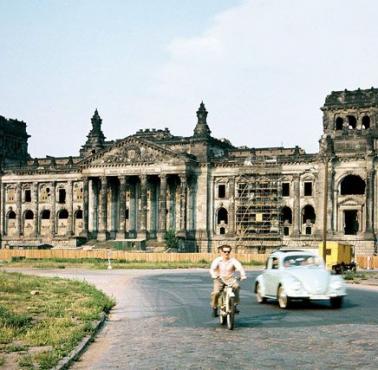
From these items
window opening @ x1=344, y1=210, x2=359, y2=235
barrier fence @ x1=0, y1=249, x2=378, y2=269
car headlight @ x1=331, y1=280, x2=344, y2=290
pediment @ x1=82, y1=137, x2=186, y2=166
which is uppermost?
pediment @ x1=82, y1=137, x2=186, y2=166

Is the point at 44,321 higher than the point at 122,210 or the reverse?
the reverse

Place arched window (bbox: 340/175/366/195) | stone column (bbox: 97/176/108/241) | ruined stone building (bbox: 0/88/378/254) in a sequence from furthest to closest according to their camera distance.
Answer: stone column (bbox: 97/176/108/241), arched window (bbox: 340/175/366/195), ruined stone building (bbox: 0/88/378/254)

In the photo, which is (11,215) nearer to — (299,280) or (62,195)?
(62,195)

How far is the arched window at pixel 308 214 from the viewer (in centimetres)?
8106

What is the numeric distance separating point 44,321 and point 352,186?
6761 cm

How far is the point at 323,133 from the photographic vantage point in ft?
270

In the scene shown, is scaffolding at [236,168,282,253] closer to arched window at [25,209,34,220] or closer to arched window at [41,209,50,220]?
arched window at [41,209,50,220]

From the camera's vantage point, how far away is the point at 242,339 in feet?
46.1

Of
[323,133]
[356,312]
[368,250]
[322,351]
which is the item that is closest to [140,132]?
[323,133]

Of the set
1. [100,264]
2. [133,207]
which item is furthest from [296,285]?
[133,207]

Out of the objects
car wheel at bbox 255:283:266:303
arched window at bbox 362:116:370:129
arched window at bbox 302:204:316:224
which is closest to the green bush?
arched window at bbox 302:204:316:224

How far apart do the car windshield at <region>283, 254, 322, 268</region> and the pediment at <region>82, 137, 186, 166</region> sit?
62.9 meters

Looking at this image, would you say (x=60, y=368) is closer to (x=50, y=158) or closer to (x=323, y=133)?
(x=323, y=133)

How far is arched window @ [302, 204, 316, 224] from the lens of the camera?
81062 millimetres
